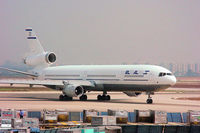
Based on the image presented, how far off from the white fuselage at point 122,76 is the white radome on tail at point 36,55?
3.70m

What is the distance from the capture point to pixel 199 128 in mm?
29047

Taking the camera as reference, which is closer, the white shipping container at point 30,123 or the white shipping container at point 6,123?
the white shipping container at point 30,123

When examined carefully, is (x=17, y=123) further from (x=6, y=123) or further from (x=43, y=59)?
(x=43, y=59)

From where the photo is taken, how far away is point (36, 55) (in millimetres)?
69938

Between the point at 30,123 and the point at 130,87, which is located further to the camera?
the point at 130,87

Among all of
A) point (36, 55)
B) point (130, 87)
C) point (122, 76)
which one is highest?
point (36, 55)

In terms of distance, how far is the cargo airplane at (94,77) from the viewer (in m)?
52.3

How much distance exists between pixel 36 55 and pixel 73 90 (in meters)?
16.7

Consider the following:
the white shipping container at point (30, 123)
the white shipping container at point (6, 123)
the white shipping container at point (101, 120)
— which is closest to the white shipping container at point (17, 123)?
the white shipping container at point (30, 123)

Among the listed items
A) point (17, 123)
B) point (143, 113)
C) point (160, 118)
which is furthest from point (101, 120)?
point (160, 118)

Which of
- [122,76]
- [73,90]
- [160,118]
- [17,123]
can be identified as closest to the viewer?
[17,123]

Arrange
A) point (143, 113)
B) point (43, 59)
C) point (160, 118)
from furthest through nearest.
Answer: point (43, 59) < point (143, 113) < point (160, 118)

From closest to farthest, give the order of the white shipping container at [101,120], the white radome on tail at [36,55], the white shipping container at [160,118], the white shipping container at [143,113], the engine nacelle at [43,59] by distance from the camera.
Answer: the white shipping container at [101,120] < the white shipping container at [160,118] < the white shipping container at [143,113] < the engine nacelle at [43,59] < the white radome on tail at [36,55]

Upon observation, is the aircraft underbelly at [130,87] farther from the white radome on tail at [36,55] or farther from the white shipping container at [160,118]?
the white shipping container at [160,118]
